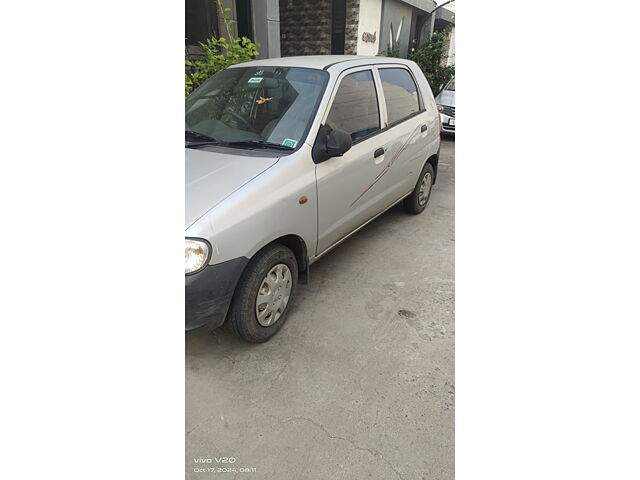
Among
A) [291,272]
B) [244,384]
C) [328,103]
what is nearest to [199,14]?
[328,103]

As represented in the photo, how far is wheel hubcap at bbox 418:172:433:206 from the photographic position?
433 centimetres

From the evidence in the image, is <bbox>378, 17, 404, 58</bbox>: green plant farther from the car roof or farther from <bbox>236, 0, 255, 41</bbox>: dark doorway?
the car roof

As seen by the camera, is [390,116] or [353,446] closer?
[353,446]

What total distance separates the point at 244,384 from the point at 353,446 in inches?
28.2

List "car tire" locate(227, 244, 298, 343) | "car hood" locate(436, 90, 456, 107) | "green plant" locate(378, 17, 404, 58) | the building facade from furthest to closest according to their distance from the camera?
"green plant" locate(378, 17, 404, 58) < "car hood" locate(436, 90, 456, 107) < the building facade < "car tire" locate(227, 244, 298, 343)

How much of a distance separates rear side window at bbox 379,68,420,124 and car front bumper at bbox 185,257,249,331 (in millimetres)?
2076

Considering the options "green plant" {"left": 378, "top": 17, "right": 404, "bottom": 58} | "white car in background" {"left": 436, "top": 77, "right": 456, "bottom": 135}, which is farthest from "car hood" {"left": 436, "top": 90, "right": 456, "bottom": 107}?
"green plant" {"left": 378, "top": 17, "right": 404, "bottom": 58}

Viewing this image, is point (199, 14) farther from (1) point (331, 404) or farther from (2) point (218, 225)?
(1) point (331, 404)

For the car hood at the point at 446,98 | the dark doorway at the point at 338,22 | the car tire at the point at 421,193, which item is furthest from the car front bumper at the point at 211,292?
the dark doorway at the point at 338,22

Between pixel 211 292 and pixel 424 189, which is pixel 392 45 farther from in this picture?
pixel 211 292

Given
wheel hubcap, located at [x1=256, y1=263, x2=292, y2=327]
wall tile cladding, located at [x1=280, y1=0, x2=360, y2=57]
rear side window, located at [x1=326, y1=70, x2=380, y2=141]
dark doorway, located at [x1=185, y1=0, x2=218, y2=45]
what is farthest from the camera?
wall tile cladding, located at [x1=280, y1=0, x2=360, y2=57]

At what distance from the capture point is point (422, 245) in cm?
376

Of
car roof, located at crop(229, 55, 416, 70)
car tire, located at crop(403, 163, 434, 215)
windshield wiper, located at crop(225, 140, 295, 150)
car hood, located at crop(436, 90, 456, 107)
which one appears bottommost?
car tire, located at crop(403, 163, 434, 215)

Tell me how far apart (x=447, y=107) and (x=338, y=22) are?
387 cm
